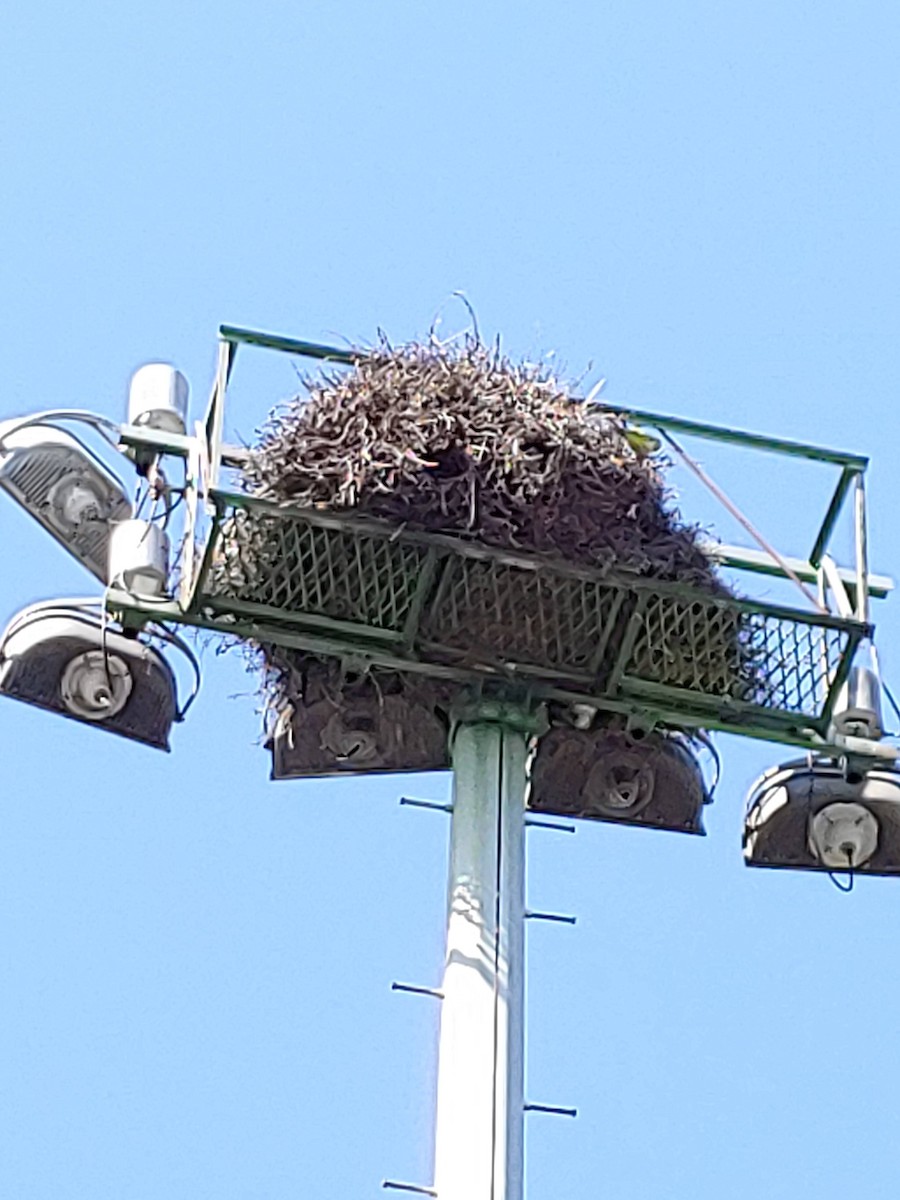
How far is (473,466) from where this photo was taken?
286 inches

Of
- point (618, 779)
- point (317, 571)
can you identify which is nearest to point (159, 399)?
point (317, 571)

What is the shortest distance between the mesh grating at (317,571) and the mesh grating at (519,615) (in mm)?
90

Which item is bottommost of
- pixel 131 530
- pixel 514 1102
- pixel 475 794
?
pixel 514 1102

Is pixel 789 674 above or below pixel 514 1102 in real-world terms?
above

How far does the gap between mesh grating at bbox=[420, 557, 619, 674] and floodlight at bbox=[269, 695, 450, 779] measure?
0.29 m

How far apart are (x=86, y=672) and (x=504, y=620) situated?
0.93 meters

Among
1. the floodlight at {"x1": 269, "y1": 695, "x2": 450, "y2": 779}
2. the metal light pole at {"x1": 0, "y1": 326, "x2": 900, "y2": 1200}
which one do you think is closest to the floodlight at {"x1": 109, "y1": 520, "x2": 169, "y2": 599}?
the metal light pole at {"x1": 0, "y1": 326, "x2": 900, "y2": 1200}

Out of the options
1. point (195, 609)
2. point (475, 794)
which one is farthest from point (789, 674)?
point (195, 609)

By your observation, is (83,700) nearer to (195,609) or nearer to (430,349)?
(195,609)

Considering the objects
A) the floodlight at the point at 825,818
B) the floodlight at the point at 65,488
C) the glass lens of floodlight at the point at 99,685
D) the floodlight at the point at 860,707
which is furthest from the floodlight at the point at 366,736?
the floodlight at the point at 860,707

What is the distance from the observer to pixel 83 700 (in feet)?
23.7

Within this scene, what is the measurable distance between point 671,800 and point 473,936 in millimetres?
994

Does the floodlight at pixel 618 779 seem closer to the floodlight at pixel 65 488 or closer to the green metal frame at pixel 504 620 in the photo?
the green metal frame at pixel 504 620

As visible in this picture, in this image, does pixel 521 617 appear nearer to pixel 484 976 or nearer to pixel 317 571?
pixel 317 571
